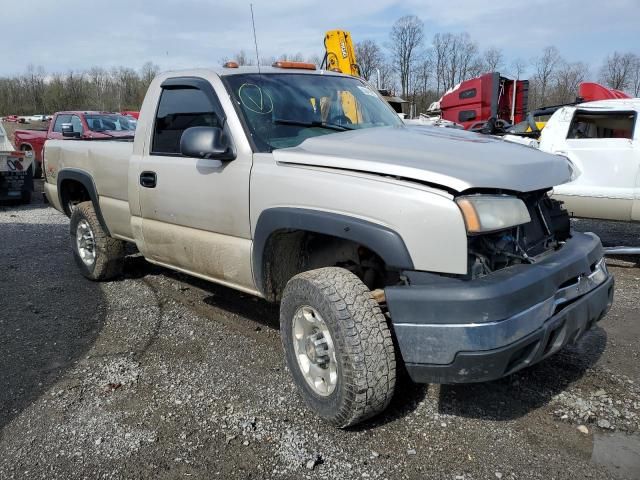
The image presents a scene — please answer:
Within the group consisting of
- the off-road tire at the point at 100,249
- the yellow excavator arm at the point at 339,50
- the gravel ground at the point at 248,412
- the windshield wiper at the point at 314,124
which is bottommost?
the gravel ground at the point at 248,412

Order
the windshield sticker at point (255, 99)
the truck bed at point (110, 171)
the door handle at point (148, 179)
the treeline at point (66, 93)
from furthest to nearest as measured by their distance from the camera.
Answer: the treeline at point (66, 93) → the truck bed at point (110, 171) → the door handle at point (148, 179) → the windshield sticker at point (255, 99)

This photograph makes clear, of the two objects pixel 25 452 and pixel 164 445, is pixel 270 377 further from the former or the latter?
pixel 25 452

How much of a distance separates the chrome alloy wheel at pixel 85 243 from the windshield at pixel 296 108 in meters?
2.73

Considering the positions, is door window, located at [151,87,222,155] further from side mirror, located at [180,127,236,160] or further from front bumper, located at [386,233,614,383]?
front bumper, located at [386,233,614,383]

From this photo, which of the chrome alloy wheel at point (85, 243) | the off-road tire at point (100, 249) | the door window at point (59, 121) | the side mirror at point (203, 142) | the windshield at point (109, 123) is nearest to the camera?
the side mirror at point (203, 142)

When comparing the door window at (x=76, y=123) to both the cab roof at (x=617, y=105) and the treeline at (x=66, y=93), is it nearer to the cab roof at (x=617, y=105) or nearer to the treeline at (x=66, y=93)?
the cab roof at (x=617, y=105)

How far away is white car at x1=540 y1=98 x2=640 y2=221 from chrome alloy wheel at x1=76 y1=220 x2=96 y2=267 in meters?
5.23

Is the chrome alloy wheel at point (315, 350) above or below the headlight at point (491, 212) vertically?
below

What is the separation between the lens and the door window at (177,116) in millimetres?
3906

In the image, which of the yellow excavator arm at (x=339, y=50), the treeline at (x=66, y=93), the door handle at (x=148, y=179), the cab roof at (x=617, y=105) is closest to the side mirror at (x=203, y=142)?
the door handle at (x=148, y=179)

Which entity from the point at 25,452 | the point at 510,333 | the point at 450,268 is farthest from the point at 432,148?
the point at 25,452

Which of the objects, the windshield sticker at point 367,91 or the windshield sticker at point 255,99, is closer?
the windshield sticker at point 255,99

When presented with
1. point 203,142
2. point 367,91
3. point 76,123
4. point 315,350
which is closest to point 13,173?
point 76,123

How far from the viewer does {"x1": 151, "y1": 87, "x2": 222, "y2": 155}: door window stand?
3.91 meters
